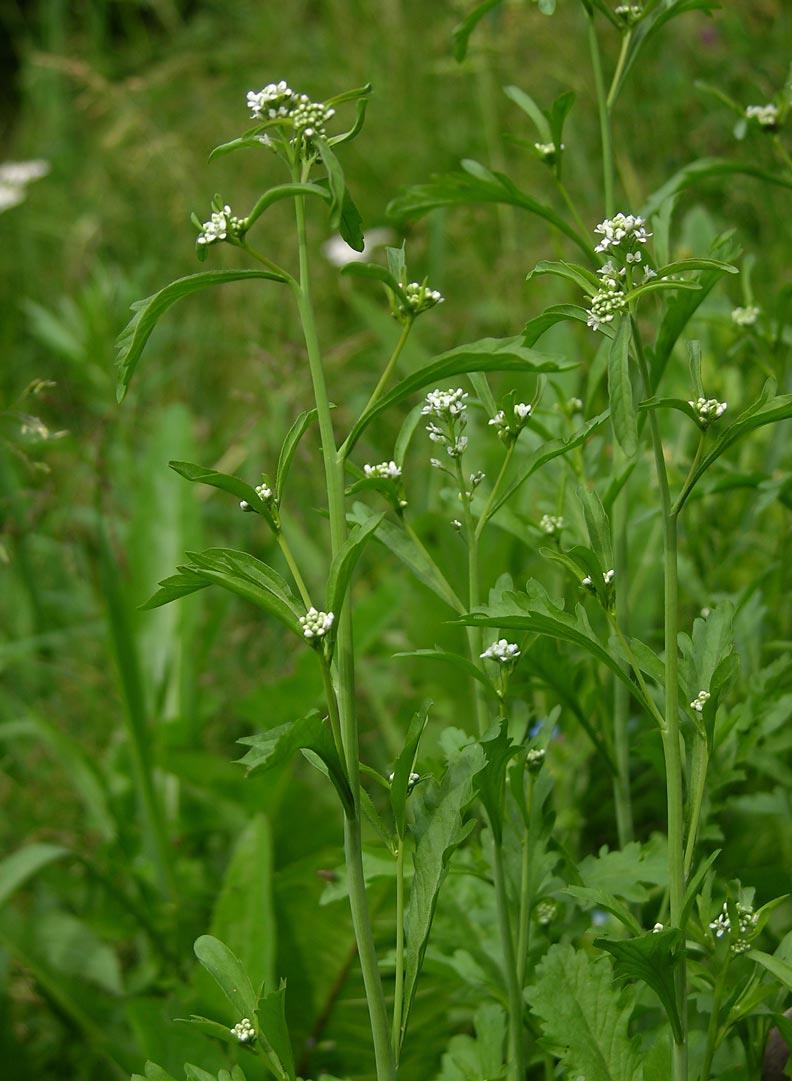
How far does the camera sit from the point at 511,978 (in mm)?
1090

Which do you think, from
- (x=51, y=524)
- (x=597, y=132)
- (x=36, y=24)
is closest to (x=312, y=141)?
(x=51, y=524)

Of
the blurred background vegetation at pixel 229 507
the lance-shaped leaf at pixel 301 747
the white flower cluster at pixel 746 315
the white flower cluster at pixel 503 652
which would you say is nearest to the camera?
the lance-shaped leaf at pixel 301 747

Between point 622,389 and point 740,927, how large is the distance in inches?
17.7

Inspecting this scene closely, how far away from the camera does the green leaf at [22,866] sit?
1677 millimetres

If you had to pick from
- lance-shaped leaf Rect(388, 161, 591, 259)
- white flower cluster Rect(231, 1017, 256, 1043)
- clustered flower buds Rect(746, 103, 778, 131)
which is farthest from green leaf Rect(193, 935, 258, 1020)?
clustered flower buds Rect(746, 103, 778, 131)

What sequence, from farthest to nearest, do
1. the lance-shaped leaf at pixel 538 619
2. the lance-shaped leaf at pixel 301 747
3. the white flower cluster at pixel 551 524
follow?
the white flower cluster at pixel 551 524 < the lance-shaped leaf at pixel 538 619 < the lance-shaped leaf at pixel 301 747

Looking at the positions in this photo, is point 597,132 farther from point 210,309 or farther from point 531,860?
point 531,860

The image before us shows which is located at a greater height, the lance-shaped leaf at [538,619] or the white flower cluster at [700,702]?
the lance-shaped leaf at [538,619]

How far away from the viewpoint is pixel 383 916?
65.7 inches

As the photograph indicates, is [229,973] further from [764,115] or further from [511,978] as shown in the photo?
[764,115]

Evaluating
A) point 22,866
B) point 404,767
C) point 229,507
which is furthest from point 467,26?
point 229,507

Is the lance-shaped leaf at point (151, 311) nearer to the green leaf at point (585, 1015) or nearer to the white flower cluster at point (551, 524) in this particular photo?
the white flower cluster at point (551, 524)

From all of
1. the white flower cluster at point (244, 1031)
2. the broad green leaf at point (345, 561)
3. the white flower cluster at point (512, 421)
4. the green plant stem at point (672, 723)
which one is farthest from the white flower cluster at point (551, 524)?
the white flower cluster at point (244, 1031)

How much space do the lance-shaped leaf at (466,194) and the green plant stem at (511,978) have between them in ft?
1.81
